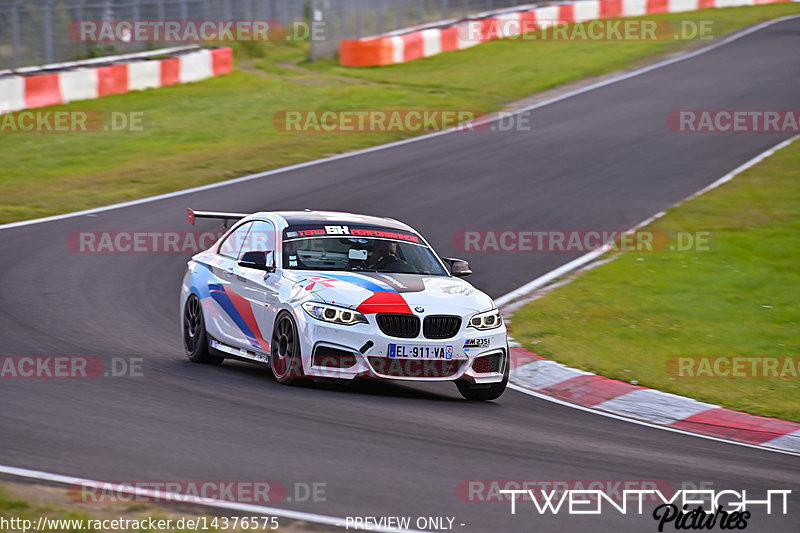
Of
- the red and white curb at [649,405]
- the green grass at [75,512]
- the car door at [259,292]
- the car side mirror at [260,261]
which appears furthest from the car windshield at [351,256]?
the green grass at [75,512]

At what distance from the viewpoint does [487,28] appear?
39.6m

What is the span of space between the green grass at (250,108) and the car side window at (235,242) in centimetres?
779

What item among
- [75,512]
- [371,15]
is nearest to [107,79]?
[371,15]

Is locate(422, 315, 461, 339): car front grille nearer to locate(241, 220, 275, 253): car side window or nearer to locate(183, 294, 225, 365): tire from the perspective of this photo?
locate(241, 220, 275, 253): car side window

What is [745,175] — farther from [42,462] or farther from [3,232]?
[42,462]

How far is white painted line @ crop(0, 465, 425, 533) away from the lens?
6051 millimetres

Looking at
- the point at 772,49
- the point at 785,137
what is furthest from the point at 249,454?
→ the point at 772,49

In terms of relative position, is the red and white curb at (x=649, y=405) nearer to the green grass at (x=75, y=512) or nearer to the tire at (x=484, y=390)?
the tire at (x=484, y=390)

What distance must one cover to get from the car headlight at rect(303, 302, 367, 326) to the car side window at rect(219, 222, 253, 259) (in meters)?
1.97

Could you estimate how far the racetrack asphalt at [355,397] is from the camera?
691 centimetres

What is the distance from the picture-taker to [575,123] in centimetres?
2623

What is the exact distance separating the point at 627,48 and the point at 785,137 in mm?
13857

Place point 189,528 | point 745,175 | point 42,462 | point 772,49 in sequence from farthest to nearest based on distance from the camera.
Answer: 1. point 772,49
2. point 745,175
3. point 42,462
4. point 189,528

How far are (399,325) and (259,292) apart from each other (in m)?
1.49
